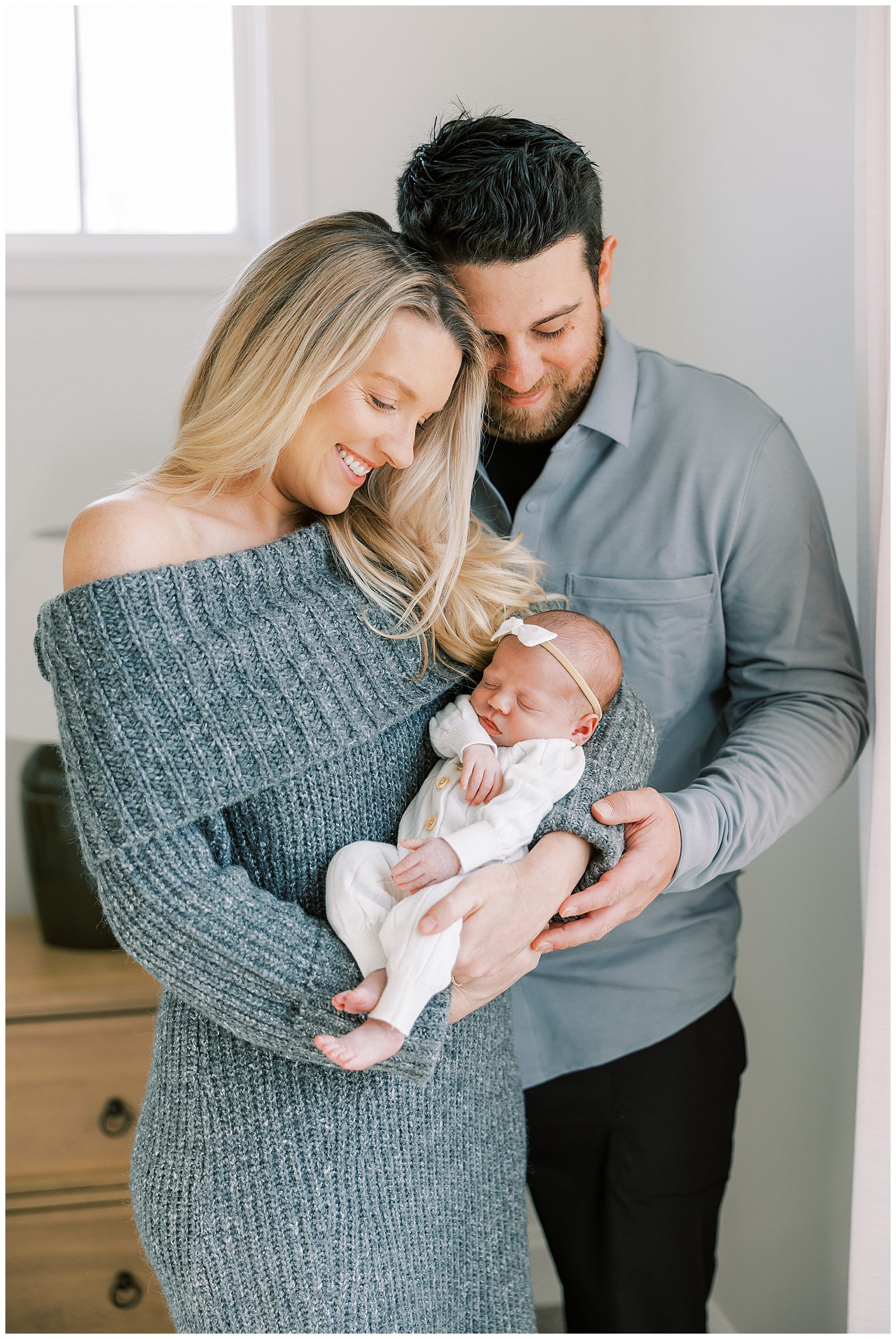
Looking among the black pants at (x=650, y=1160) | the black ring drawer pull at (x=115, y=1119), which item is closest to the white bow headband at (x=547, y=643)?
the black pants at (x=650, y=1160)

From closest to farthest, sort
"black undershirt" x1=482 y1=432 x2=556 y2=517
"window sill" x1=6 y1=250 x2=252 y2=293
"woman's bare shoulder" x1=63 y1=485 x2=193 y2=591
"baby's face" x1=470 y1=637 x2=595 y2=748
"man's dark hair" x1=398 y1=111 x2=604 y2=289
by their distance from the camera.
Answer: "woman's bare shoulder" x1=63 y1=485 x2=193 y2=591, "baby's face" x1=470 y1=637 x2=595 y2=748, "man's dark hair" x1=398 y1=111 x2=604 y2=289, "black undershirt" x1=482 y1=432 x2=556 y2=517, "window sill" x1=6 y1=250 x2=252 y2=293

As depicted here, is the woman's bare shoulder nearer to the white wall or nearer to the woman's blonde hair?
the woman's blonde hair

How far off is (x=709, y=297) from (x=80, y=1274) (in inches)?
87.5

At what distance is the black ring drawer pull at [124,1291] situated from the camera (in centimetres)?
193

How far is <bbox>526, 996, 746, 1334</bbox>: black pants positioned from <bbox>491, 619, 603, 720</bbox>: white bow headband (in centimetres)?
61

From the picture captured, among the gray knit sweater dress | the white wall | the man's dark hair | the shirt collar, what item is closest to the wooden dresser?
the white wall

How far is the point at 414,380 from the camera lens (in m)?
1.15

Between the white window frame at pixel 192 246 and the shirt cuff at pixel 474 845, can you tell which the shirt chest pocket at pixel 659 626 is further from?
the white window frame at pixel 192 246

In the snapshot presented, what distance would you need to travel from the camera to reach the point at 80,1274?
1925 mm

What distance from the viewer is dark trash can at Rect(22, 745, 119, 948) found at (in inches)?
78.2

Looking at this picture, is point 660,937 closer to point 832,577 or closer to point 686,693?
point 686,693

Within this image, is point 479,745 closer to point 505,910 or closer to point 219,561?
point 505,910

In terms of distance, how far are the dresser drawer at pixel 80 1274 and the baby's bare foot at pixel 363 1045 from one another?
127 cm

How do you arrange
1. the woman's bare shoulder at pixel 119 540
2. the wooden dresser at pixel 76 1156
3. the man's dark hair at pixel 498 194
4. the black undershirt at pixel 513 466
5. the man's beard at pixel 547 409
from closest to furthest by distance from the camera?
the woman's bare shoulder at pixel 119 540 < the man's dark hair at pixel 498 194 < the man's beard at pixel 547 409 < the black undershirt at pixel 513 466 < the wooden dresser at pixel 76 1156
